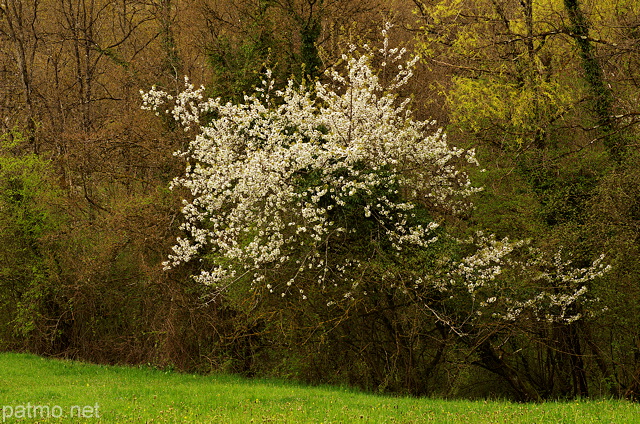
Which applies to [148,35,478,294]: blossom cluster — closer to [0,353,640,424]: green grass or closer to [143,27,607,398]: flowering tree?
[143,27,607,398]: flowering tree

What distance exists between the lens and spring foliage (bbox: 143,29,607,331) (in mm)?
11227

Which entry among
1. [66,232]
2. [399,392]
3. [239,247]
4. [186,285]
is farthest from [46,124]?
[399,392]

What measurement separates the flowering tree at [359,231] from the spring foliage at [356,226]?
3cm

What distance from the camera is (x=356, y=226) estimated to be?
11.8m

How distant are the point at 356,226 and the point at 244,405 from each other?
4359 millimetres

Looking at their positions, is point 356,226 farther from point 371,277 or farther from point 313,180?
point 313,180

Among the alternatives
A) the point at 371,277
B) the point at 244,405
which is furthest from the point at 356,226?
the point at 244,405

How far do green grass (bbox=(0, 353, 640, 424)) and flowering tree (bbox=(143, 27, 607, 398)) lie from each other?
6.88ft

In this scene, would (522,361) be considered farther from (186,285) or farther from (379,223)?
(186,285)

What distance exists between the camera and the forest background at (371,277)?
11898 millimetres

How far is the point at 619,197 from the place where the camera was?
10547 millimetres

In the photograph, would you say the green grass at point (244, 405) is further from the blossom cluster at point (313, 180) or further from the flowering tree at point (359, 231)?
the blossom cluster at point (313, 180)

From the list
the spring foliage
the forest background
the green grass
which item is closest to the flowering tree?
the spring foliage

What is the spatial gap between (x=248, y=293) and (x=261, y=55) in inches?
264
